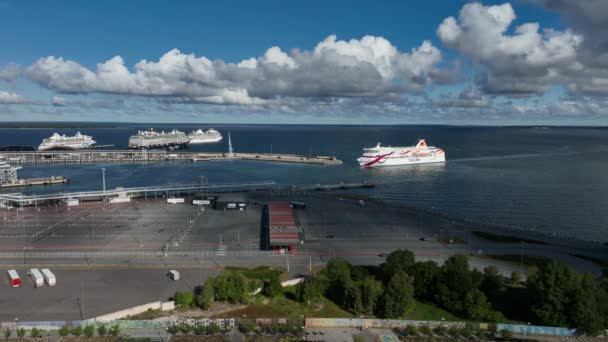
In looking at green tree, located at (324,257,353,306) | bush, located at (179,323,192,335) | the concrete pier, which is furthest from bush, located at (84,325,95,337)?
the concrete pier

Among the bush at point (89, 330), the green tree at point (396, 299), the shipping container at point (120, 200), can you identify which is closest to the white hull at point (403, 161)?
the shipping container at point (120, 200)

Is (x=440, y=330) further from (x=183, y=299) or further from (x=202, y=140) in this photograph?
(x=202, y=140)

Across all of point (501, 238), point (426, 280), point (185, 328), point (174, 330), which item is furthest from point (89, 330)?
point (501, 238)

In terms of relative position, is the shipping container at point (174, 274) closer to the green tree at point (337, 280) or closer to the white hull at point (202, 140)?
the green tree at point (337, 280)

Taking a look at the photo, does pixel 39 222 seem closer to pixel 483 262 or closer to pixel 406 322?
pixel 406 322

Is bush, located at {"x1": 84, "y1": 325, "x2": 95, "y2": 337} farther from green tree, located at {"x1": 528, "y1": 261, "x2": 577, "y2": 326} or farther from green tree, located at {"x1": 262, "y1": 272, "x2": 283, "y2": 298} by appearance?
green tree, located at {"x1": 528, "y1": 261, "x2": 577, "y2": 326}

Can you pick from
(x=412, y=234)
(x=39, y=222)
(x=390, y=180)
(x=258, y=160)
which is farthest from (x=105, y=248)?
(x=258, y=160)
